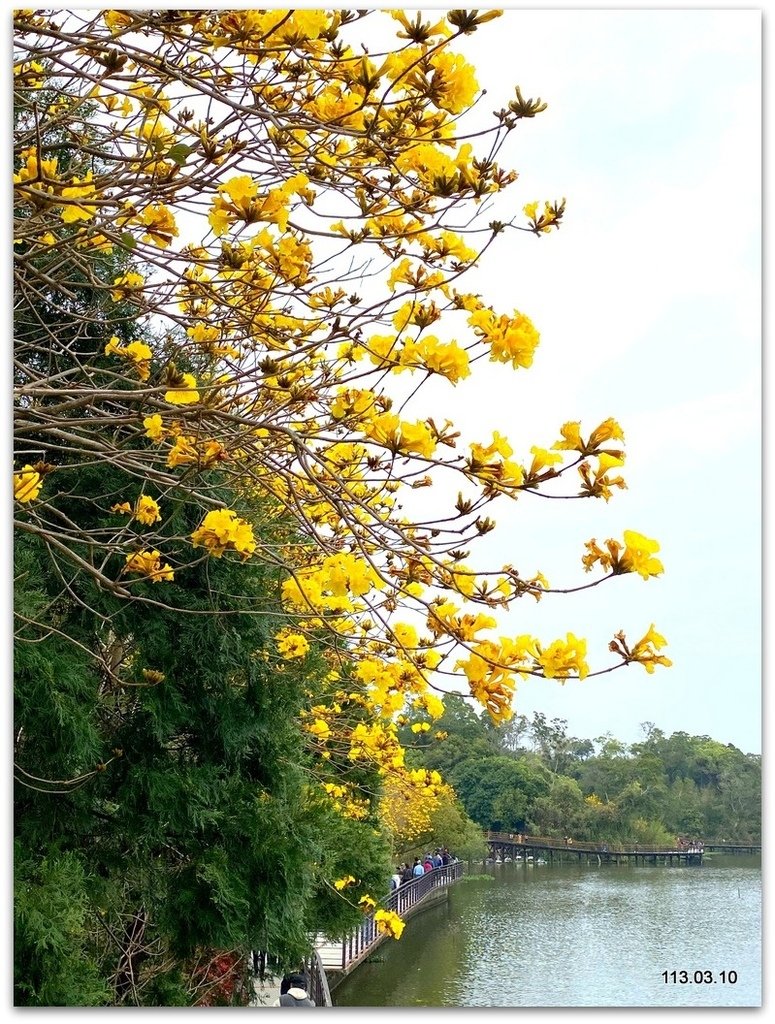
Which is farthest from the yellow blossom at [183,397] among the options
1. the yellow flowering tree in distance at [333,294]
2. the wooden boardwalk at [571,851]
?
the wooden boardwalk at [571,851]

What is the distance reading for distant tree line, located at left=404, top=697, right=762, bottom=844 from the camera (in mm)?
3588

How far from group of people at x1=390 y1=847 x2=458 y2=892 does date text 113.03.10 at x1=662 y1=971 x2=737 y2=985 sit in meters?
2.67

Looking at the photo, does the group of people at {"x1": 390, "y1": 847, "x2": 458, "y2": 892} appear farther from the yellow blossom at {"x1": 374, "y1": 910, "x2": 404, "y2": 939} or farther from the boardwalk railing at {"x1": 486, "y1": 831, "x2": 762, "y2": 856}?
the yellow blossom at {"x1": 374, "y1": 910, "x2": 404, "y2": 939}

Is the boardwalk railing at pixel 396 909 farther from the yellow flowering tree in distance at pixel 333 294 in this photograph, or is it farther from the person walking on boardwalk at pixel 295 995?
the yellow flowering tree in distance at pixel 333 294

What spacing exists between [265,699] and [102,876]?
561 mm

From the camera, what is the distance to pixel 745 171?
2492 millimetres

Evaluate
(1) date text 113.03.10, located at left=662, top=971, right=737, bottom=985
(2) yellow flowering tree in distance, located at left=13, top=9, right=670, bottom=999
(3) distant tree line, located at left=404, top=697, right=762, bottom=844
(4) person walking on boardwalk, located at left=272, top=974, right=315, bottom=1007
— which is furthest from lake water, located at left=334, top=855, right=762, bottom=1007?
(2) yellow flowering tree in distance, located at left=13, top=9, right=670, bottom=999

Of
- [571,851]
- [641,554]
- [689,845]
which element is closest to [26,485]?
[641,554]

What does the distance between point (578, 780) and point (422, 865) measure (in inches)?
75.1

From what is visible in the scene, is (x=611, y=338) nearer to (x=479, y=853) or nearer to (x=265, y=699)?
(x=265, y=699)

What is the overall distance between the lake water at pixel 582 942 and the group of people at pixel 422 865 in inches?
9.3

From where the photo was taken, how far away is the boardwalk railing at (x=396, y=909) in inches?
209

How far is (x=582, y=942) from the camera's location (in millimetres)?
3924

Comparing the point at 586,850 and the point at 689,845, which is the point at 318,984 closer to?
the point at 586,850
